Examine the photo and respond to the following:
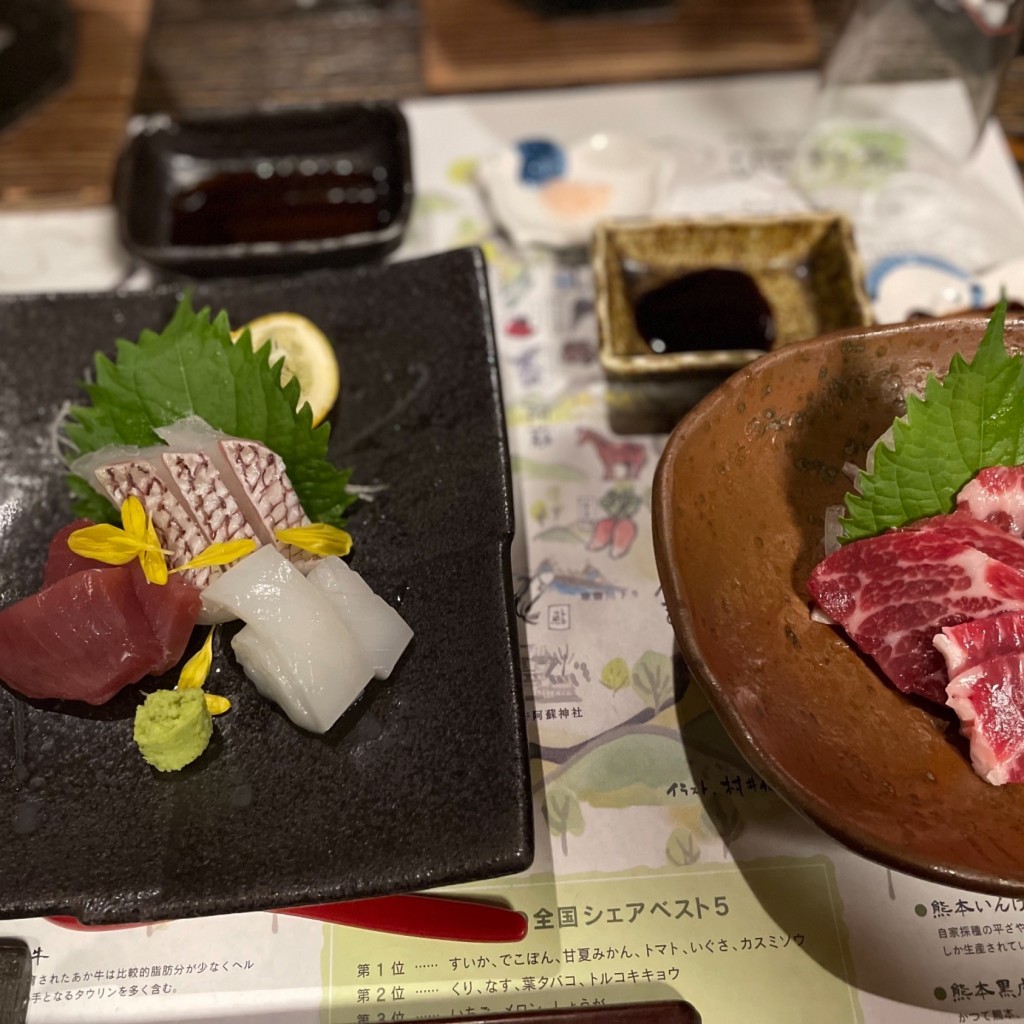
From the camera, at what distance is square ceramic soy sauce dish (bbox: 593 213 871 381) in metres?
2.35

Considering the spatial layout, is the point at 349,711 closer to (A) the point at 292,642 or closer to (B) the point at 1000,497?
(A) the point at 292,642

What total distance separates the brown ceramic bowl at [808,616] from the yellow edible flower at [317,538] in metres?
0.72

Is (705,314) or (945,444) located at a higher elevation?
(945,444)

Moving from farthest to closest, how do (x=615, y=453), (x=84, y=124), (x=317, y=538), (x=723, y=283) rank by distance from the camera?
(x=84, y=124) → (x=723, y=283) → (x=615, y=453) → (x=317, y=538)

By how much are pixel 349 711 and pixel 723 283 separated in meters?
1.55

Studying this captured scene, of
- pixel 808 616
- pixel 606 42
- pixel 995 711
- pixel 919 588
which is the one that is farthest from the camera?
pixel 606 42

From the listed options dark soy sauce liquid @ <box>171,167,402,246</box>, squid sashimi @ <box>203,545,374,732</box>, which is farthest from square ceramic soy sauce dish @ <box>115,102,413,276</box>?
squid sashimi @ <box>203,545,374,732</box>

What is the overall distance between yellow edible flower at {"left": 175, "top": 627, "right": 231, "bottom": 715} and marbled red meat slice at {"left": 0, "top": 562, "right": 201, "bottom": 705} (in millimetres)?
57

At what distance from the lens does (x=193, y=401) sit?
2.01 metres

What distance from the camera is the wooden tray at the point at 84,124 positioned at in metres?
2.87

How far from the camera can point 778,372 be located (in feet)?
5.92

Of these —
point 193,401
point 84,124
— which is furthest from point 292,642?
point 84,124

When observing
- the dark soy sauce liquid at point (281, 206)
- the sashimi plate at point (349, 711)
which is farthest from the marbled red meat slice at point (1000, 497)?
the dark soy sauce liquid at point (281, 206)

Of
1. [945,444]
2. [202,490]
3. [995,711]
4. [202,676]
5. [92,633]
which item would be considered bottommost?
[202,676]
